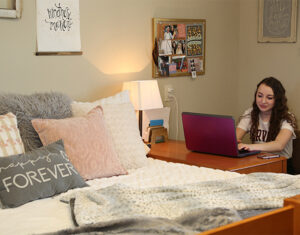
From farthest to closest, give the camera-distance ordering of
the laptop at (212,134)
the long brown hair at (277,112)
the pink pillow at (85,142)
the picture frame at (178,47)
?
1. the picture frame at (178,47)
2. the long brown hair at (277,112)
3. the laptop at (212,134)
4. the pink pillow at (85,142)

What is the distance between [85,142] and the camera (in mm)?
2508

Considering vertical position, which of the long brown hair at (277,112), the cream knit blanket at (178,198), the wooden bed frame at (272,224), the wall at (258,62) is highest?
the wall at (258,62)

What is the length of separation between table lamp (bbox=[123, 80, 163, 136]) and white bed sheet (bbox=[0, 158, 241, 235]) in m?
0.40

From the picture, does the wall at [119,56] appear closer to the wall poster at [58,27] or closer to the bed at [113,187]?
the wall poster at [58,27]

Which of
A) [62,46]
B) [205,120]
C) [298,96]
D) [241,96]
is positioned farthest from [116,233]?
[241,96]

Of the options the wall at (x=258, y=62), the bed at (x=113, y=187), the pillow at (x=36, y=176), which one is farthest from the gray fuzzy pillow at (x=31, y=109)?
the wall at (x=258, y=62)

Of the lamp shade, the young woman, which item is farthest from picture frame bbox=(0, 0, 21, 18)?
the young woman

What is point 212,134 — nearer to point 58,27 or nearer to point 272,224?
point 58,27

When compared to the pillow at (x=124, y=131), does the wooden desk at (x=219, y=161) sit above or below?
below

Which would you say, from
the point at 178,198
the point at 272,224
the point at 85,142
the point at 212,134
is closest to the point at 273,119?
the point at 212,134

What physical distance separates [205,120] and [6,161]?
1226mm

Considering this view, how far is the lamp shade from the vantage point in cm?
324

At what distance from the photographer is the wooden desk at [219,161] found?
2820 millimetres

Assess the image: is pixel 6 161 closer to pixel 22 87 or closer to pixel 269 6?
pixel 22 87
